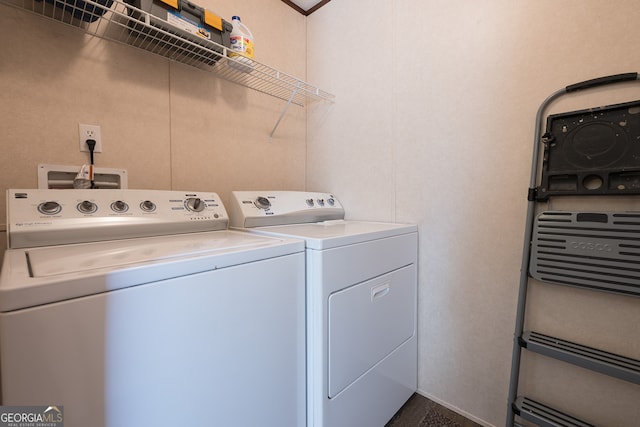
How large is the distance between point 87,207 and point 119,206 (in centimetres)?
9

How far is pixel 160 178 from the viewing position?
4.61 feet

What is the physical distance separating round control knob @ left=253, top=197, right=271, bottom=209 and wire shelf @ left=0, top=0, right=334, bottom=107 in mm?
704

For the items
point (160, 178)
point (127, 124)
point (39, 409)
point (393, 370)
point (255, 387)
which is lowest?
point (393, 370)

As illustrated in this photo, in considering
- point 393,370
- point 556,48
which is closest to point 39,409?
point 393,370

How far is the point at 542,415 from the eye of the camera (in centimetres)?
109

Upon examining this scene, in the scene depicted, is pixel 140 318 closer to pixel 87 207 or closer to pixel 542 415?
pixel 87 207

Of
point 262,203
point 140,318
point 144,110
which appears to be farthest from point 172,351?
point 144,110

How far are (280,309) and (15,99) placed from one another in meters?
1.28

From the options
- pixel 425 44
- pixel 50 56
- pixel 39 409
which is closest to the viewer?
pixel 39 409

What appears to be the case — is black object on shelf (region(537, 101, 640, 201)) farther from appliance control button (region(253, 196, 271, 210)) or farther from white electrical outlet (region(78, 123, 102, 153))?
white electrical outlet (region(78, 123, 102, 153))

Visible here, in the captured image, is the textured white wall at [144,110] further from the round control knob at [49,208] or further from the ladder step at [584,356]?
the ladder step at [584,356]

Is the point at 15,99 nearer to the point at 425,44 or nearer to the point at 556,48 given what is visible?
the point at 425,44

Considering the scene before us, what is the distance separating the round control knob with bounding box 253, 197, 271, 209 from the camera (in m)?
1.42

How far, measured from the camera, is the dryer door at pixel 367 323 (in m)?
1.04
